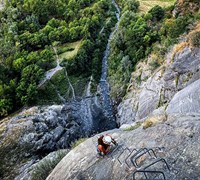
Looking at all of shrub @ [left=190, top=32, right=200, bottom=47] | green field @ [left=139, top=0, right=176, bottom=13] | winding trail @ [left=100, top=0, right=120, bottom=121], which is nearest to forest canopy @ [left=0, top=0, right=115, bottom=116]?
winding trail @ [left=100, top=0, right=120, bottom=121]

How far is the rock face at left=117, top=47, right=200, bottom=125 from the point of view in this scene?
40.5 metres

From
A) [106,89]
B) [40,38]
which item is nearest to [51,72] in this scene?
[40,38]

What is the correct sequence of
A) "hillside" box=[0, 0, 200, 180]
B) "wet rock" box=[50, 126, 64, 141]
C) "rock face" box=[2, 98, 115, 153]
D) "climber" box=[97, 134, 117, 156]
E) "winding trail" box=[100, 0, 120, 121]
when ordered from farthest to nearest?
"winding trail" box=[100, 0, 120, 121], "wet rock" box=[50, 126, 64, 141], "rock face" box=[2, 98, 115, 153], "climber" box=[97, 134, 117, 156], "hillside" box=[0, 0, 200, 180]

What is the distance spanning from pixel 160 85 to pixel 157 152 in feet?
101

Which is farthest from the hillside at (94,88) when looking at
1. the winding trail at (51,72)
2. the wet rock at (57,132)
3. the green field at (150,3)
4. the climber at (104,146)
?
the green field at (150,3)

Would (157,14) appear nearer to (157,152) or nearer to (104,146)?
(104,146)

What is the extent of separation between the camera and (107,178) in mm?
17453

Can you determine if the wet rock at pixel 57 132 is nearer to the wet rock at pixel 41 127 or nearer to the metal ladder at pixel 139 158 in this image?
the wet rock at pixel 41 127

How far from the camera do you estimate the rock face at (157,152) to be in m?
14.4

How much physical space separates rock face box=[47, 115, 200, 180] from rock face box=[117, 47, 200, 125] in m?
15.7

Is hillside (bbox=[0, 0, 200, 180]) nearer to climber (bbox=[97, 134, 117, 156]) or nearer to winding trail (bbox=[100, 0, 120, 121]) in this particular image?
winding trail (bbox=[100, 0, 120, 121])

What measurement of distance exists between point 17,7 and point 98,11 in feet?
77.7

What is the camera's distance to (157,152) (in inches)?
632

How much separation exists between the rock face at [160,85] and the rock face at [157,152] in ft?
51.6
